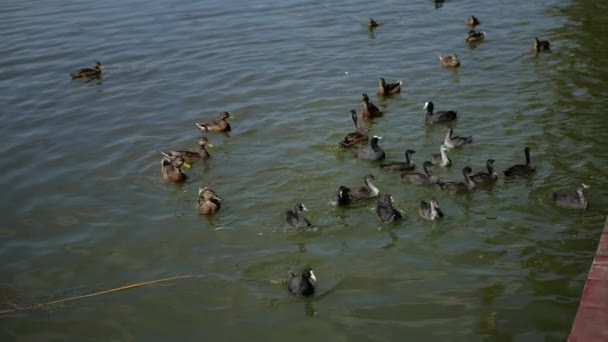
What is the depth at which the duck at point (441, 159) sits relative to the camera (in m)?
12.5

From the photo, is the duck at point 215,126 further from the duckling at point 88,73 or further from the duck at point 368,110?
the duckling at point 88,73

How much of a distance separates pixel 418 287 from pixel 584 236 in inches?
95.9

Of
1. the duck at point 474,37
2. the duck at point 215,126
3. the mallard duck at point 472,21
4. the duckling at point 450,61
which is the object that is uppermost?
the mallard duck at point 472,21

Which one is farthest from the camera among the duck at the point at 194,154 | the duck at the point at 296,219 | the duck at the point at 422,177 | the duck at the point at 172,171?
the duck at the point at 194,154

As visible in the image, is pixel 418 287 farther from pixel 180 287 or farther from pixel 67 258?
pixel 67 258

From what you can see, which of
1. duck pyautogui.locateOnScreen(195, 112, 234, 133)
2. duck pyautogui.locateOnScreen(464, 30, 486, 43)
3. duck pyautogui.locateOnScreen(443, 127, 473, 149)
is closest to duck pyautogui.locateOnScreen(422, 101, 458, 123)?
duck pyautogui.locateOnScreen(443, 127, 473, 149)

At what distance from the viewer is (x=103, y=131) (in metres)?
15.7

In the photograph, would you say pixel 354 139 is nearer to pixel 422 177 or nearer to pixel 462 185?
pixel 422 177

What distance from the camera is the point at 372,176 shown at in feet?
39.1

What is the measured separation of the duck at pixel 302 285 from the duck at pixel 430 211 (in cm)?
229

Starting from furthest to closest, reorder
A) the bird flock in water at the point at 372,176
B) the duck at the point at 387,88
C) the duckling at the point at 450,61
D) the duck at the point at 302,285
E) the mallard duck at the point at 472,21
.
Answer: the mallard duck at the point at 472,21, the duckling at the point at 450,61, the duck at the point at 387,88, the bird flock in water at the point at 372,176, the duck at the point at 302,285

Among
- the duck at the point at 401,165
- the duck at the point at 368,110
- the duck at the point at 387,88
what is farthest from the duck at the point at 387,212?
the duck at the point at 387,88

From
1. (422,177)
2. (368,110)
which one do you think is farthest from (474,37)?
(422,177)

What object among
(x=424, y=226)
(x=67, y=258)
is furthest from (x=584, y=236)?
(x=67, y=258)
